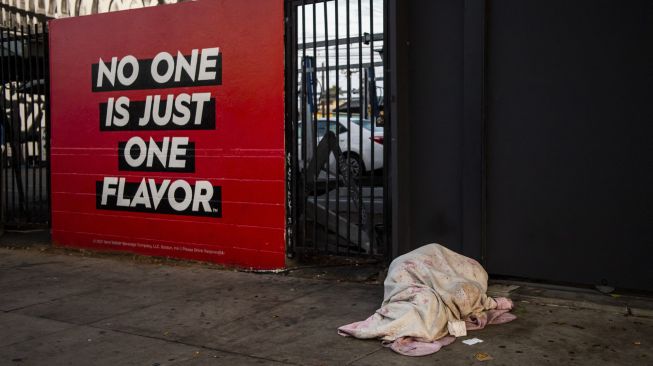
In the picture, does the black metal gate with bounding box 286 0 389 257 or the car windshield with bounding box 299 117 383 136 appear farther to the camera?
the car windshield with bounding box 299 117 383 136

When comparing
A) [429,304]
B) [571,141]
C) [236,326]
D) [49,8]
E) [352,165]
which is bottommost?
[236,326]

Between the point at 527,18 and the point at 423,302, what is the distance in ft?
8.79

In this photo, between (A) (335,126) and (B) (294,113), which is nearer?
(A) (335,126)

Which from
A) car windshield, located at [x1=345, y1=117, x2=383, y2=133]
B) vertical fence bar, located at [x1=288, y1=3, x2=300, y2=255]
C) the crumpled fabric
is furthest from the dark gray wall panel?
vertical fence bar, located at [x1=288, y1=3, x2=300, y2=255]

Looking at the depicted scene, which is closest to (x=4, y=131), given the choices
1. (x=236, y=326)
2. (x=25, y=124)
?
(x=25, y=124)

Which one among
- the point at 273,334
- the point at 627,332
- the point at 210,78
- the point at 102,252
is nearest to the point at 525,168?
the point at 627,332

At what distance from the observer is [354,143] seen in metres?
6.84

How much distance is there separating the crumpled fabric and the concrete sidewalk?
0.11m

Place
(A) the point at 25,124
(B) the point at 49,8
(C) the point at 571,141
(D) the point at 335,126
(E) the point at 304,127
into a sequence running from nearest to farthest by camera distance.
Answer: (C) the point at 571,141
(D) the point at 335,126
(E) the point at 304,127
(A) the point at 25,124
(B) the point at 49,8

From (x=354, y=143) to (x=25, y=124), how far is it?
496cm

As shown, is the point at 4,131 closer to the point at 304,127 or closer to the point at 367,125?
the point at 304,127

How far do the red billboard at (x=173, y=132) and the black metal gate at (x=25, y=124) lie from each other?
34 centimetres

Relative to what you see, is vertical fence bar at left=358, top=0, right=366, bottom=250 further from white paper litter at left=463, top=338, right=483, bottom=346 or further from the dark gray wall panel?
white paper litter at left=463, top=338, right=483, bottom=346

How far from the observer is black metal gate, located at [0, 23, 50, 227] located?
349 inches
